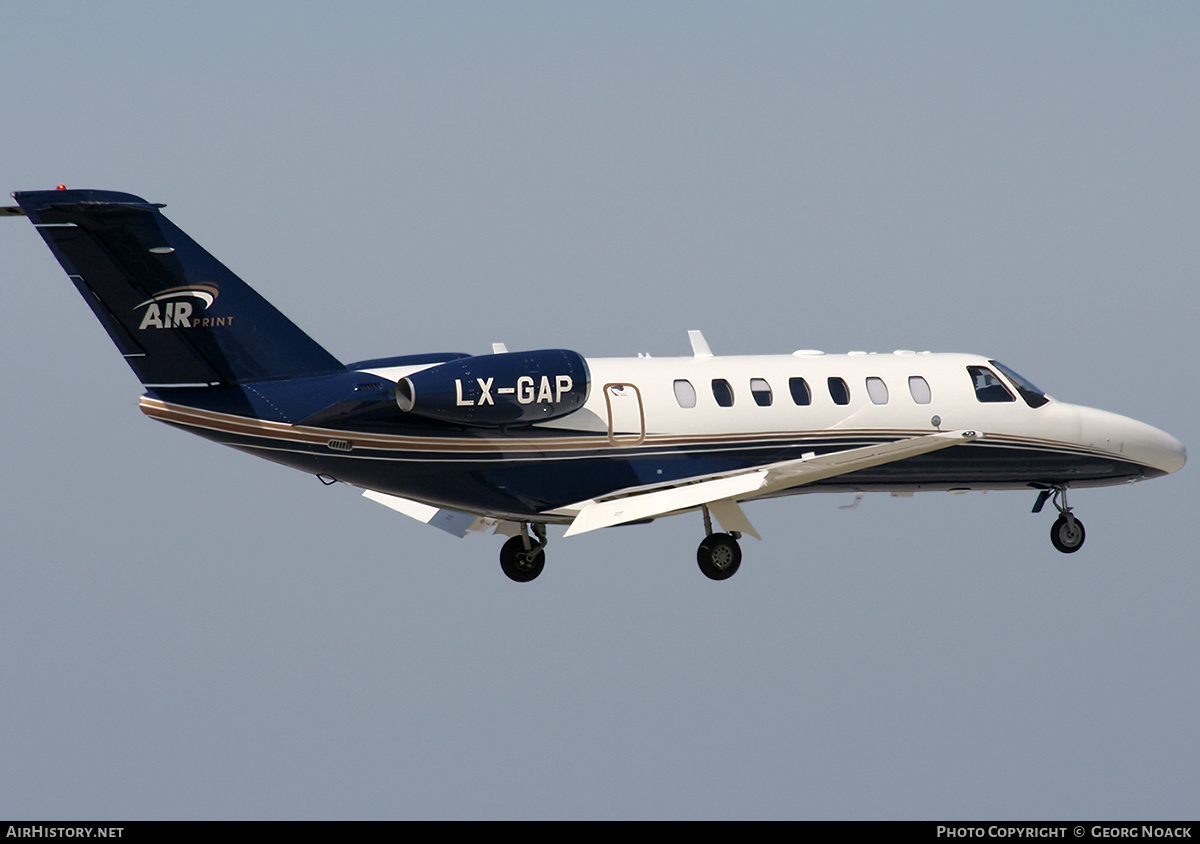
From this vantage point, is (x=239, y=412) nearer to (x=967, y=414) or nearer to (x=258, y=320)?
(x=258, y=320)

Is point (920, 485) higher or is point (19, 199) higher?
point (19, 199)

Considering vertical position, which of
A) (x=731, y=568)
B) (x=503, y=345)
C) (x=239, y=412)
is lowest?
(x=731, y=568)

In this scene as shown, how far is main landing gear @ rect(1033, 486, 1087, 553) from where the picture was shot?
95.9 feet

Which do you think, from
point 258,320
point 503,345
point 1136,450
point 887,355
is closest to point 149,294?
point 258,320

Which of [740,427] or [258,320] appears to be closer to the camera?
[258,320]

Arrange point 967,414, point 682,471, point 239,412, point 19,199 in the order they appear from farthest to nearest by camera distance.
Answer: point 967,414 → point 682,471 → point 239,412 → point 19,199

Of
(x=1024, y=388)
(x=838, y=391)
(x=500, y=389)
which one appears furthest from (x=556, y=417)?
(x=1024, y=388)

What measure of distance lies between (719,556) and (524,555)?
3449 mm

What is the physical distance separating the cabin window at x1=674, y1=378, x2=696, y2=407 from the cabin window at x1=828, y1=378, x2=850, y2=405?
2.36 meters

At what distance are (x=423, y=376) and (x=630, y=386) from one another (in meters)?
3.39

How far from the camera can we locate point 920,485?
28031mm

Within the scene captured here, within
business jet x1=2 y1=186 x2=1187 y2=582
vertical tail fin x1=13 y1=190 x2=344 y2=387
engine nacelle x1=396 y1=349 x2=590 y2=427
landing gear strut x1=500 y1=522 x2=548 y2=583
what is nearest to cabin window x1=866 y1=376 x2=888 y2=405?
business jet x1=2 y1=186 x2=1187 y2=582

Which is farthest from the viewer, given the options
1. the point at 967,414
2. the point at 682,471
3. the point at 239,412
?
the point at 967,414

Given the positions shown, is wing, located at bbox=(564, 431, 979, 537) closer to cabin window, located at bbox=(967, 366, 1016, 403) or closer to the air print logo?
cabin window, located at bbox=(967, 366, 1016, 403)
